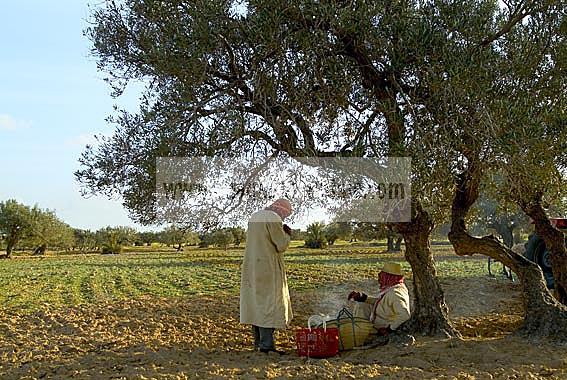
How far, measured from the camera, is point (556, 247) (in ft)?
30.1

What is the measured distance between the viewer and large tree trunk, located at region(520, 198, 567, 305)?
9078 millimetres

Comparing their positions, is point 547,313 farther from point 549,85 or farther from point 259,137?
point 259,137

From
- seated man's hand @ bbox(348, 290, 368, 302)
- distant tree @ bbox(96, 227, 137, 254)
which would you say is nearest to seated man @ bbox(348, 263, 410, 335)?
seated man's hand @ bbox(348, 290, 368, 302)

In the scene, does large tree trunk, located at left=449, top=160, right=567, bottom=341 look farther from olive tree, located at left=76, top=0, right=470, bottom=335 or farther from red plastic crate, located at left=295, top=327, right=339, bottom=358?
red plastic crate, located at left=295, top=327, right=339, bottom=358

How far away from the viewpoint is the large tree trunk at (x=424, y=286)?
24.1 ft

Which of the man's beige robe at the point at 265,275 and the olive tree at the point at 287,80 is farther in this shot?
the man's beige robe at the point at 265,275

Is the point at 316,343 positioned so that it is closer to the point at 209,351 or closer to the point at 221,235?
the point at 209,351

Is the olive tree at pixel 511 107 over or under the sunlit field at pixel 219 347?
over

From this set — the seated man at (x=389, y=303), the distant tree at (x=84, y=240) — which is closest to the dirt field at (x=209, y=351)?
the seated man at (x=389, y=303)

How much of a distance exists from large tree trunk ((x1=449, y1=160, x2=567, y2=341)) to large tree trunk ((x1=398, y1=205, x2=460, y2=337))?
71 cm

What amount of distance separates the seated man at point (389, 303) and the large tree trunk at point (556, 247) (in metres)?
3.10

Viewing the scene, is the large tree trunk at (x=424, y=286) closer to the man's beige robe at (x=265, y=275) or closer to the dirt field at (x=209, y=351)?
the dirt field at (x=209, y=351)

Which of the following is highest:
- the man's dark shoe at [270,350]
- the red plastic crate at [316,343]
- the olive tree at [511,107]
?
the olive tree at [511,107]

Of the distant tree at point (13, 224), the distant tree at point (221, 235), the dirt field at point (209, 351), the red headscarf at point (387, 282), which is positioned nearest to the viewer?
the dirt field at point (209, 351)
